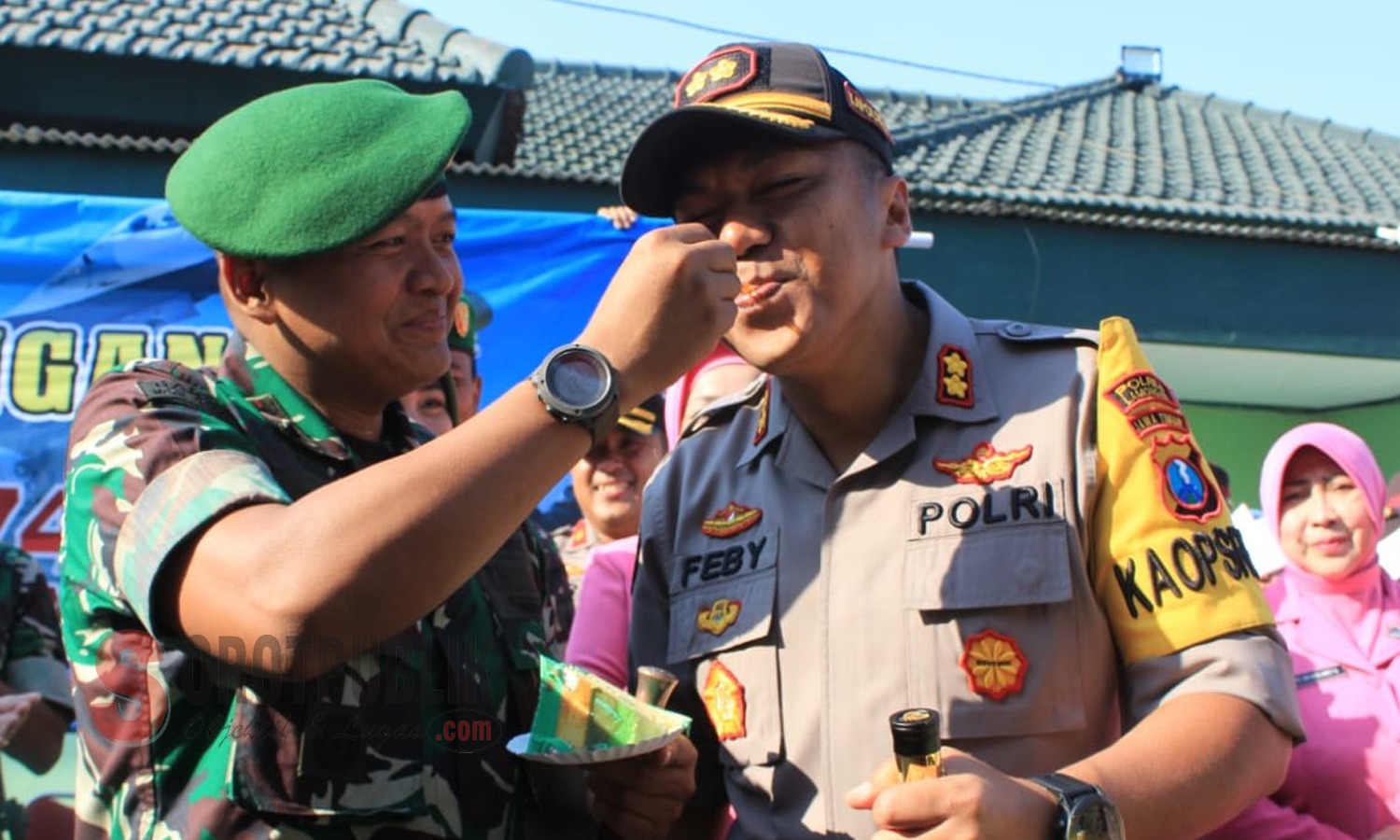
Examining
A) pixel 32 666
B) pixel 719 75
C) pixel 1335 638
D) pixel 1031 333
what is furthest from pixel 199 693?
pixel 1335 638

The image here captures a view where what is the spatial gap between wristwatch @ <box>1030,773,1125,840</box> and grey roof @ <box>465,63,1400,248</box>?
9.08 metres

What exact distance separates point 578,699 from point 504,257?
3.78 meters

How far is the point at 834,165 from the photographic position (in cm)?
244

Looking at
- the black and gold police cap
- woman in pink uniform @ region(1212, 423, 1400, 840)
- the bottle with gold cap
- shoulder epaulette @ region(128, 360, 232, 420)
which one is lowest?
woman in pink uniform @ region(1212, 423, 1400, 840)

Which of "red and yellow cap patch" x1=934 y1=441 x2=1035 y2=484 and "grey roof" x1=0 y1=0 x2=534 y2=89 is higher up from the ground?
"grey roof" x1=0 y1=0 x2=534 y2=89

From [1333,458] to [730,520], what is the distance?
272cm

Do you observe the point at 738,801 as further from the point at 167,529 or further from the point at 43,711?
the point at 43,711

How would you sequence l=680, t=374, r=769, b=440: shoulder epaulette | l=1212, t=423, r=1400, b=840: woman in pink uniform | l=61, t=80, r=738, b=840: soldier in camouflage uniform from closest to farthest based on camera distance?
l=61, t=80, r=738, b=840: soldier in camouflage uniform, l=680, t=374, r=769, b=440: shoulder epaulette, l=1212, t=423, r=1400, b=840: woman in pink uniform

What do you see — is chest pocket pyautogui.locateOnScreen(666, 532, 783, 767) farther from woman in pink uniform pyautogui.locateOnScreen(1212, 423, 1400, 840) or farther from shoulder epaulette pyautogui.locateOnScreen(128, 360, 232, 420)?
woman in pink uniform pyautogui.locateOnScreen(1212, 423, 1400, 840)

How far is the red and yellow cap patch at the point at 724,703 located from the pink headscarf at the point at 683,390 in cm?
165

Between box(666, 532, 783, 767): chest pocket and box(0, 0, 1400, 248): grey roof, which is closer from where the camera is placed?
box(666, 532, 783, 767): chest pocket

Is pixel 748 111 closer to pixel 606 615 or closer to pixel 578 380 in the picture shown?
pixel 578 380

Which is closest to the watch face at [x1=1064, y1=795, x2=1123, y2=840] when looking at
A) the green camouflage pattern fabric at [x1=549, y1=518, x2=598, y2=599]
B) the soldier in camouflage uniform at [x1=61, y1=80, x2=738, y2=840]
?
the soldier in camouflage uniform at [x1=61, y1=80, x2=738, y2=840]

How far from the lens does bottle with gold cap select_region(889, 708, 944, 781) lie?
1.74 m
